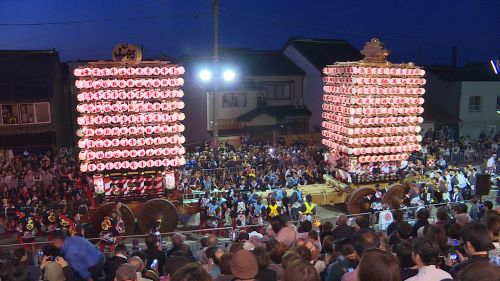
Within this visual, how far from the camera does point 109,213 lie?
14.7 m

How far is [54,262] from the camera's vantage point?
7.49 m

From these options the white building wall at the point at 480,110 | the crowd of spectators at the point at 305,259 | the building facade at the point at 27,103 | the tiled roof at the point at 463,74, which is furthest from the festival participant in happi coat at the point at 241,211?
the tiled roof at the point at 463,74

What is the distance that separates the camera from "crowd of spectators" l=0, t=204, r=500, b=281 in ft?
14.6

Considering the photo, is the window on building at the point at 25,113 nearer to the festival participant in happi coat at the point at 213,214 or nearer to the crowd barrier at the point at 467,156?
the festival participant in happi coat at the point at 213,214

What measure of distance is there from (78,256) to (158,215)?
7.21 meters

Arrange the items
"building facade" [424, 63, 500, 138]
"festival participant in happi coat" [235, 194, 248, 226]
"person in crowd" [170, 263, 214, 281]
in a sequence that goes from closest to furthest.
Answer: "person in crowd" [170, 263, 214, 281]
"festival participant in happi coat" [235, 194, 248, 226]
"building facade" [424, 63, 500, 138]

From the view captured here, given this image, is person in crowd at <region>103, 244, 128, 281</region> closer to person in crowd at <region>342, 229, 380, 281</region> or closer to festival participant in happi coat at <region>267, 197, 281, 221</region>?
person in crowd at <region>342, 229, 380, 281</region>

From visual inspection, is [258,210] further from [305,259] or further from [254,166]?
[305,259]

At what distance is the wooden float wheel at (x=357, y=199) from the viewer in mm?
17484

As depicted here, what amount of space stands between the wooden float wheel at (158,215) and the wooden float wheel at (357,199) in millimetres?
6833

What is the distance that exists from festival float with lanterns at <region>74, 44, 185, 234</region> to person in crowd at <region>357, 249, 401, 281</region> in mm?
11700

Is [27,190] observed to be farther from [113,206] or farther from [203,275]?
[203,275]

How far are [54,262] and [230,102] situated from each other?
26.9 m

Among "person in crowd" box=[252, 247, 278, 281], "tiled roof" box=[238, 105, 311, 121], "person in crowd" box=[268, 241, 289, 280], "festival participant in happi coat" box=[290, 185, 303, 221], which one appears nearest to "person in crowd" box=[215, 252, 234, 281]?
"person in crowd" box=[252, 247, 278, 281]
